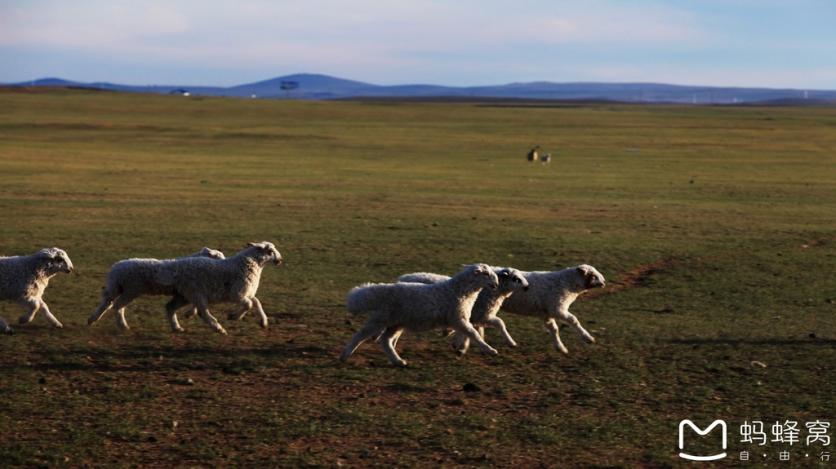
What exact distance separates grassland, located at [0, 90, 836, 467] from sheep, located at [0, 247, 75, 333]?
0.27 metres

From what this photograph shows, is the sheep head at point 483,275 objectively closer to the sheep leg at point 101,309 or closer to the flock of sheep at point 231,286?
the flock of sheep at point 231,286

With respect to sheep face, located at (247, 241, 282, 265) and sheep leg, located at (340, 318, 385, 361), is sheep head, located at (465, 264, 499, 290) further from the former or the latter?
sheep face, located at (247, 241, 282, 265)

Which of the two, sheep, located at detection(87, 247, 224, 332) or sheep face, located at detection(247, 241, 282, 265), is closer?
sheep, located at detection(87, 247, 224, 332)

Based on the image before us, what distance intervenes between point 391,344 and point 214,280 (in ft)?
8.66

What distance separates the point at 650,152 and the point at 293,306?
47406mm

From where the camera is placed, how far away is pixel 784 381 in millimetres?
11703

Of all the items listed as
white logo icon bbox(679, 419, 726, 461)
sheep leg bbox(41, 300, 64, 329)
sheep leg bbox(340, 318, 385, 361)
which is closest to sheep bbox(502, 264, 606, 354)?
sheep leg bbox(340, 318, 385, 361)

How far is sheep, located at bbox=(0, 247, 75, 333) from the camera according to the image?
13648 mm

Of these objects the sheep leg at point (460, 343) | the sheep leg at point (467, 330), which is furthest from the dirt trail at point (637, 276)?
the sheep leg at point (467, 330)

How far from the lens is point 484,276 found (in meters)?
12.7

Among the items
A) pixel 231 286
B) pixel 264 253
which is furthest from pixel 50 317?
pixel 264 253

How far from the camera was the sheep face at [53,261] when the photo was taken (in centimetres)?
1384

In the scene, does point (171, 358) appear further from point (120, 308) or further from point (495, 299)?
point (495, 299)

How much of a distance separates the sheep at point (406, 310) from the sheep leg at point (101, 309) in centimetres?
318
